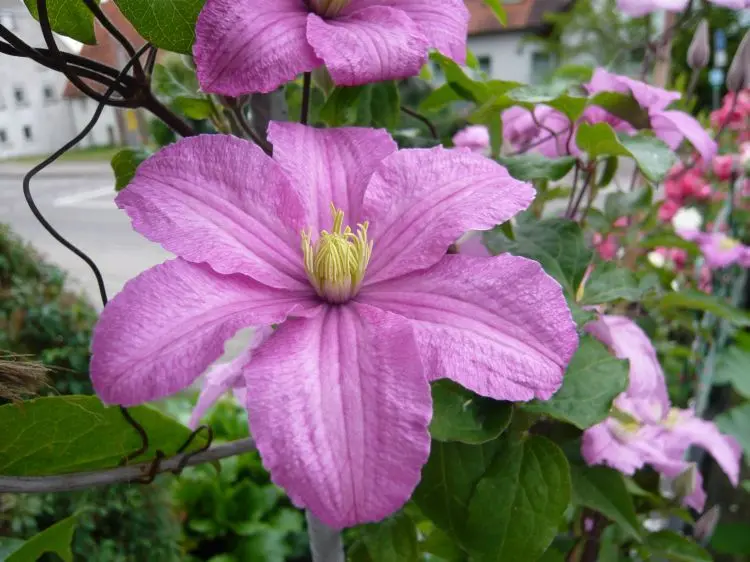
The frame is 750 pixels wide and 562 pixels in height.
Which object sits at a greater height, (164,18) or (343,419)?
(164,18)

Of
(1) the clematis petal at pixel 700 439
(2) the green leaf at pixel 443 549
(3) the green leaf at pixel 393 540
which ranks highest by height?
(3) the green leaf at pixel 393 540

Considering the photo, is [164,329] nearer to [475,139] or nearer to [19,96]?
[475,139]

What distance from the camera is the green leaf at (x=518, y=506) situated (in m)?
0.42

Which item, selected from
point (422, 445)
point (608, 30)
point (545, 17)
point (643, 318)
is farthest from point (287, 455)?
point (608, 30)

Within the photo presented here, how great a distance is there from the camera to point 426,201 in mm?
328

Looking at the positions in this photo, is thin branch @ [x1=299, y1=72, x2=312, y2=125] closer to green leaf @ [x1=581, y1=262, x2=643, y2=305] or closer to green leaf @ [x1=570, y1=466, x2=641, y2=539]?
green leaf @ [x1=581, y1=262, x2=643, y2=305]

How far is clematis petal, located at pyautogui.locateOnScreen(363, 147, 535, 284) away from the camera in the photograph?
0.31 m

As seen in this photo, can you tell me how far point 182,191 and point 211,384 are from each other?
0.58 ft

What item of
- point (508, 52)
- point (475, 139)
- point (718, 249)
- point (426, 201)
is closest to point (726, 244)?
point (718, 249)

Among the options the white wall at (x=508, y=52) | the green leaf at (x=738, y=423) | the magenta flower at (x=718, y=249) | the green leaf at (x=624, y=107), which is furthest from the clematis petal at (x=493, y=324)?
the white wall at (x=508, y=52)

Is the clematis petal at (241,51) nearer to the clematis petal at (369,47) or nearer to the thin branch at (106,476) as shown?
the clematis petal at (369,47)

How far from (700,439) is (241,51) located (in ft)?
1.93

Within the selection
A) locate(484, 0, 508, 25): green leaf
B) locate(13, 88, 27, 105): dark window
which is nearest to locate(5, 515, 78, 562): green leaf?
locate(484, 0, 508, 25): green leaf

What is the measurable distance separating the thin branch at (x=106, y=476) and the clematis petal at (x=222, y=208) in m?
0.13
